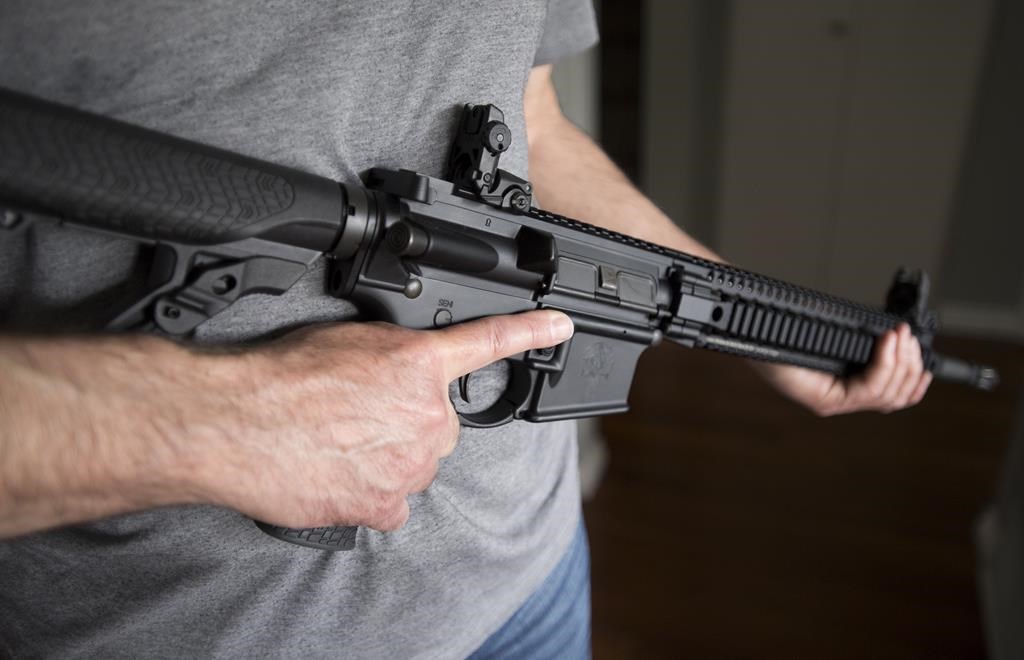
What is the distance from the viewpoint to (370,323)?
619 millimetres

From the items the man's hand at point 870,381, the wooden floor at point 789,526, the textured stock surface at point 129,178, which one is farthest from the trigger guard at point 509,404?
the wooden floor at point 789,526

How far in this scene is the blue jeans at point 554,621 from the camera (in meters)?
0.79

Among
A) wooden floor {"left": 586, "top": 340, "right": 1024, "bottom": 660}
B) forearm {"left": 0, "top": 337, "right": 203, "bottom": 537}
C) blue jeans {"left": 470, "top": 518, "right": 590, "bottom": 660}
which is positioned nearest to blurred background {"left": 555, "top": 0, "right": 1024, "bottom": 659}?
wooden floor {"left": 586, "top": 340, "right": 1024, "bottom": 660}

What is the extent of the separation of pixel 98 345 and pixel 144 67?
0.67 ft

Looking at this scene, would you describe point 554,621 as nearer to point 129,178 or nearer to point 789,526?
point 129,178

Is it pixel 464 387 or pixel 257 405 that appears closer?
pixel 257 405

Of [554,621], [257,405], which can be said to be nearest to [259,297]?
[257,405]

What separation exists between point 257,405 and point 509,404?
31 centimetres

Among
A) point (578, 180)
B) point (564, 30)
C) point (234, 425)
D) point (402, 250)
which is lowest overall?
point (234, 425)

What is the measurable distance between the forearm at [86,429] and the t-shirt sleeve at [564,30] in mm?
601

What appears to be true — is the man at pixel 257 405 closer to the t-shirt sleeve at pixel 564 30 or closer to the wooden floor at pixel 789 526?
the t-shirt sleeve at pixel 564 30

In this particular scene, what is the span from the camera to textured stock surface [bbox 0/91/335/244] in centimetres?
43

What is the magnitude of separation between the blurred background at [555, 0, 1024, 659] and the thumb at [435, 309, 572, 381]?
55.6 inches

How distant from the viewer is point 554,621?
844mm
